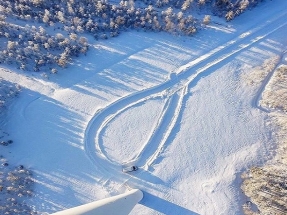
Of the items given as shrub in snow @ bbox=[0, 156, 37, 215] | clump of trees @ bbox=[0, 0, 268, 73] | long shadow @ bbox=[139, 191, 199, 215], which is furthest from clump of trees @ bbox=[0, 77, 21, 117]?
long shadow @ bbox=[139, 191, 199, 215]

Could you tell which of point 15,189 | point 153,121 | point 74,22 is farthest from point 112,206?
point 74,22

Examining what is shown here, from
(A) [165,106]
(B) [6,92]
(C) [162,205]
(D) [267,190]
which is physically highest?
(A) [165,106]

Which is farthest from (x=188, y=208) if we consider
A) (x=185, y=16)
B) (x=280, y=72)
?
(x=185, y=16)

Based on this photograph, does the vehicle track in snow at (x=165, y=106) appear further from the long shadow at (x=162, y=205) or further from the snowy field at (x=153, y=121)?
the long shadow at (x=162, y=205)

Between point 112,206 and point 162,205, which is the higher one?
point 112,206

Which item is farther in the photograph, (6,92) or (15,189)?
(6,92)

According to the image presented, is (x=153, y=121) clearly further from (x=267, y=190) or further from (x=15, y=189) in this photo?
(x=15, y=189)
